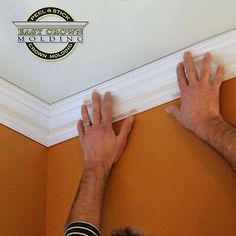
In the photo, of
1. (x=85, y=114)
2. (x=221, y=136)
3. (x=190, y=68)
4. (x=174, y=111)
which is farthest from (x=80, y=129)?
(x=221, y=136)

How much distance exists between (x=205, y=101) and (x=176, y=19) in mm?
300

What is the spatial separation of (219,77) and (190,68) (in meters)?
0.11

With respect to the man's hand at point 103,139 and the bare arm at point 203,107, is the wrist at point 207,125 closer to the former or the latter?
the bare arm at point 203,107

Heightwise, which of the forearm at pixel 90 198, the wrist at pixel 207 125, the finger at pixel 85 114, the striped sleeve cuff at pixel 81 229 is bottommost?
the striped sleeve cuff at pixel 81 229

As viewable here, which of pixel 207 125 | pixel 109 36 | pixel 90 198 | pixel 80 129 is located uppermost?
pixel 109 36

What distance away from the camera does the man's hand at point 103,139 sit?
187cm

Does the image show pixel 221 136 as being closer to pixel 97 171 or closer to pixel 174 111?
pixel 174 111

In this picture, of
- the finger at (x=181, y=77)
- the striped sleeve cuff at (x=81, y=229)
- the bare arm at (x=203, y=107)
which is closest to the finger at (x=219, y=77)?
the bare arm at (x=203, y=107)

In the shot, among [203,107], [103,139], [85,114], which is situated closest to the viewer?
[203,107]

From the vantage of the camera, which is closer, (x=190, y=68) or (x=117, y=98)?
(x=190, y=68)

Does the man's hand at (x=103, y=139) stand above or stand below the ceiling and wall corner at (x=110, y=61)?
below

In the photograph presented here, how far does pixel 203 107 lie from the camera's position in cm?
166

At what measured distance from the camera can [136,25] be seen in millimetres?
1709

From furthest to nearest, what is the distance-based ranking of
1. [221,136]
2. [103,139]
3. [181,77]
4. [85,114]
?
[85,114]
[103,139]
[181,77]
[221,136]
